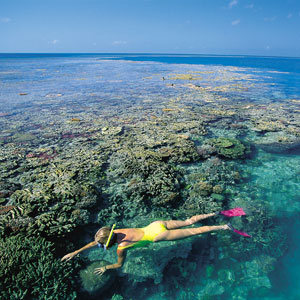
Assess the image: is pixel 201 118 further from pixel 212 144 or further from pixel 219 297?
pixel 219 297

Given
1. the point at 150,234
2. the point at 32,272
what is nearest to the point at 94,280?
the point at 32,272

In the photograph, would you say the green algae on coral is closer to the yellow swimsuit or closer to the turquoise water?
the turquoise water

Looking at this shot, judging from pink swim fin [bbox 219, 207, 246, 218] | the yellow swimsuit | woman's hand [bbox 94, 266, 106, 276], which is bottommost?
woman's hand [bbox 94, 266, 106, 276]

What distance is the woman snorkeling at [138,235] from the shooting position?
5.00 m

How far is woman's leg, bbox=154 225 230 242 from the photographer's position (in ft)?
17.8

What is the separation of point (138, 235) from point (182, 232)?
4.00 ft

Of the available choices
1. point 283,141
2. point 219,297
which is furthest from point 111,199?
point 283,141

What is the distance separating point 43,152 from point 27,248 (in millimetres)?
6427

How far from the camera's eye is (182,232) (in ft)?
18.6

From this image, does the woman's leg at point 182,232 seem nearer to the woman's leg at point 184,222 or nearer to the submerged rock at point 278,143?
the woman's leg at point 184,222

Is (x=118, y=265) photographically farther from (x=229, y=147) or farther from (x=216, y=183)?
(x=229, y=147)

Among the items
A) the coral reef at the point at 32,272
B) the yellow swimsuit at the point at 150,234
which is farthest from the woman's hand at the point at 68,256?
the yellow swimsuit at the point at 150,234

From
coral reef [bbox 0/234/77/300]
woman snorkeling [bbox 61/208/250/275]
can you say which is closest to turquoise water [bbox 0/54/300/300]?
woman snorkeling [bbox 61/208/250/275]

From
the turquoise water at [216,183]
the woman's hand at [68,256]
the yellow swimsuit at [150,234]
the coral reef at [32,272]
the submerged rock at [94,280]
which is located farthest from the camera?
the yellow swimsuit at [150,234]
